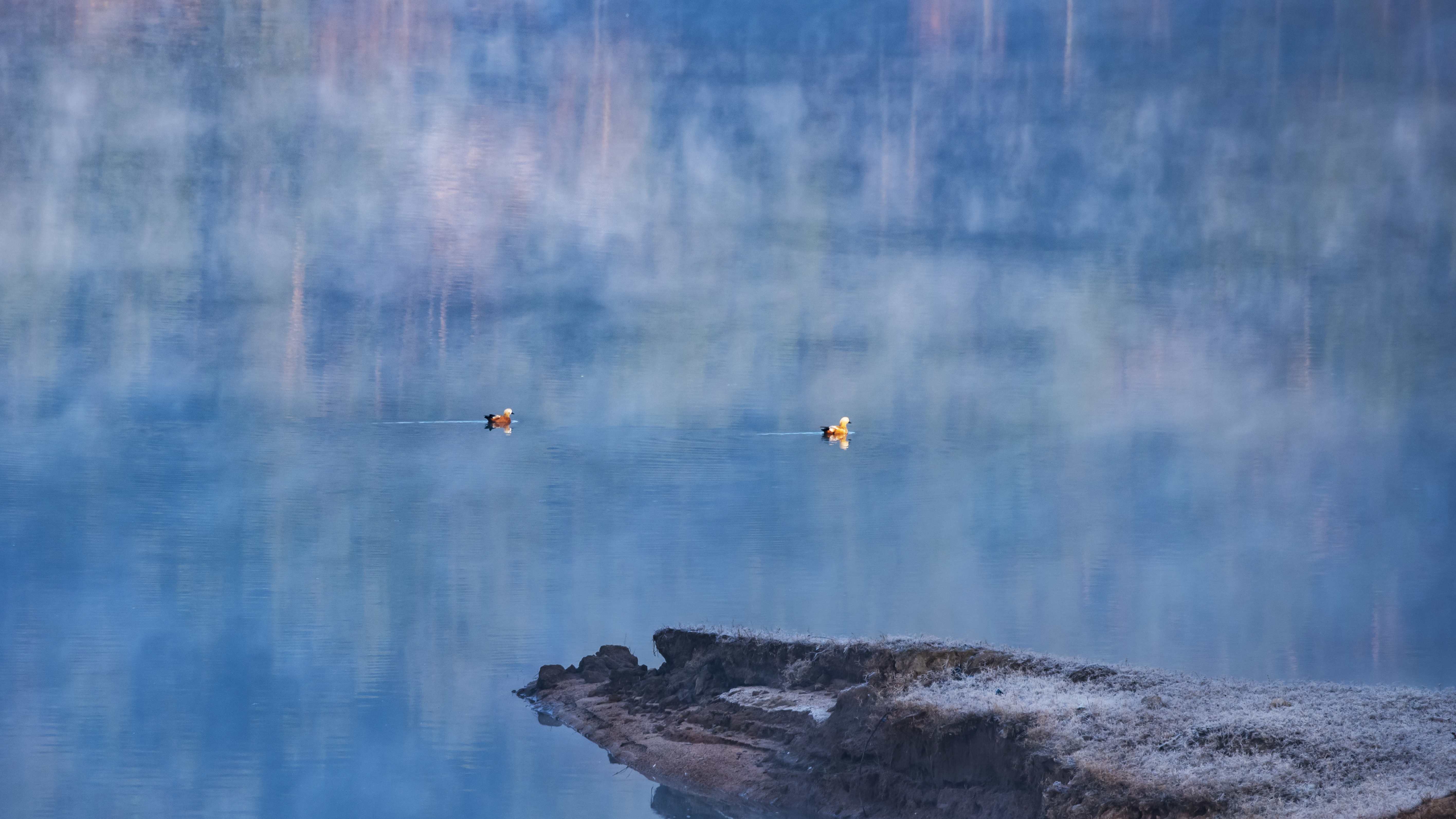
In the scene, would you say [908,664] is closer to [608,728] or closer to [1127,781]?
[1127,781]

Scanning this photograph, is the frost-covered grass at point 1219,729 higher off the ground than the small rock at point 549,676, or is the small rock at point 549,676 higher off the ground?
the frost-covered grass at point 1219,729

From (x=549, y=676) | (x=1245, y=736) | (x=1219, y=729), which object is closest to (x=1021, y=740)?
(x=1219, y=729)

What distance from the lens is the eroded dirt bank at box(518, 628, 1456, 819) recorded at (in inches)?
856

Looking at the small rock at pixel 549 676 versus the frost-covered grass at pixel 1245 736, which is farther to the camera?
the small rock at pixel 549 676

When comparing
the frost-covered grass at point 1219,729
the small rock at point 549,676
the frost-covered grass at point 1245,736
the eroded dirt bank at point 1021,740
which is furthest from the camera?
the small rock at point 549,676

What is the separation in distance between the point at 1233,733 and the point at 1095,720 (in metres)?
2.90

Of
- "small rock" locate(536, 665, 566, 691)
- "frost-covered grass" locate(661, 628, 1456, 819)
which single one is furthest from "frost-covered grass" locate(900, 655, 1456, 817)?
"small rock" locate(536, 665, 566, 691)

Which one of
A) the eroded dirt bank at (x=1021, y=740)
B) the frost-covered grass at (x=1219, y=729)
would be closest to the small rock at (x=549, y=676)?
the eroded dirt bank at (x=1021, y=740)

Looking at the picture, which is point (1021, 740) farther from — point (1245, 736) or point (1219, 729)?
point (1245, 736)

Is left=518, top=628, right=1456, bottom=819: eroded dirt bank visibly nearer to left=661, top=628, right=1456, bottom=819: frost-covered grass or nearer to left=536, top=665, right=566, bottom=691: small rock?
left=661, top=628, right=1456, bottom=819: frost-covered grass

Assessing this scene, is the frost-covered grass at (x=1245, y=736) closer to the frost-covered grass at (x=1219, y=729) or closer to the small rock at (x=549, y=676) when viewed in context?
the frost-covered grass at (x=1219, y=729)

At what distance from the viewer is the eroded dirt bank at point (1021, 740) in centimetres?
2175

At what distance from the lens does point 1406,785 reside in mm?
20000

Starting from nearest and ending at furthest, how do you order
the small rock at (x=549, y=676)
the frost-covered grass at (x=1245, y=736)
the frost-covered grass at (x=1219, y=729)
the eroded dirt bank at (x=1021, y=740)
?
the frost-covered grass at (x=1245, y=736) < the frost-covered grass at (x=1219, y=729) < the eroded dirt bank at (x=1021, y=740) < the small rock at (x=549, y=676)
